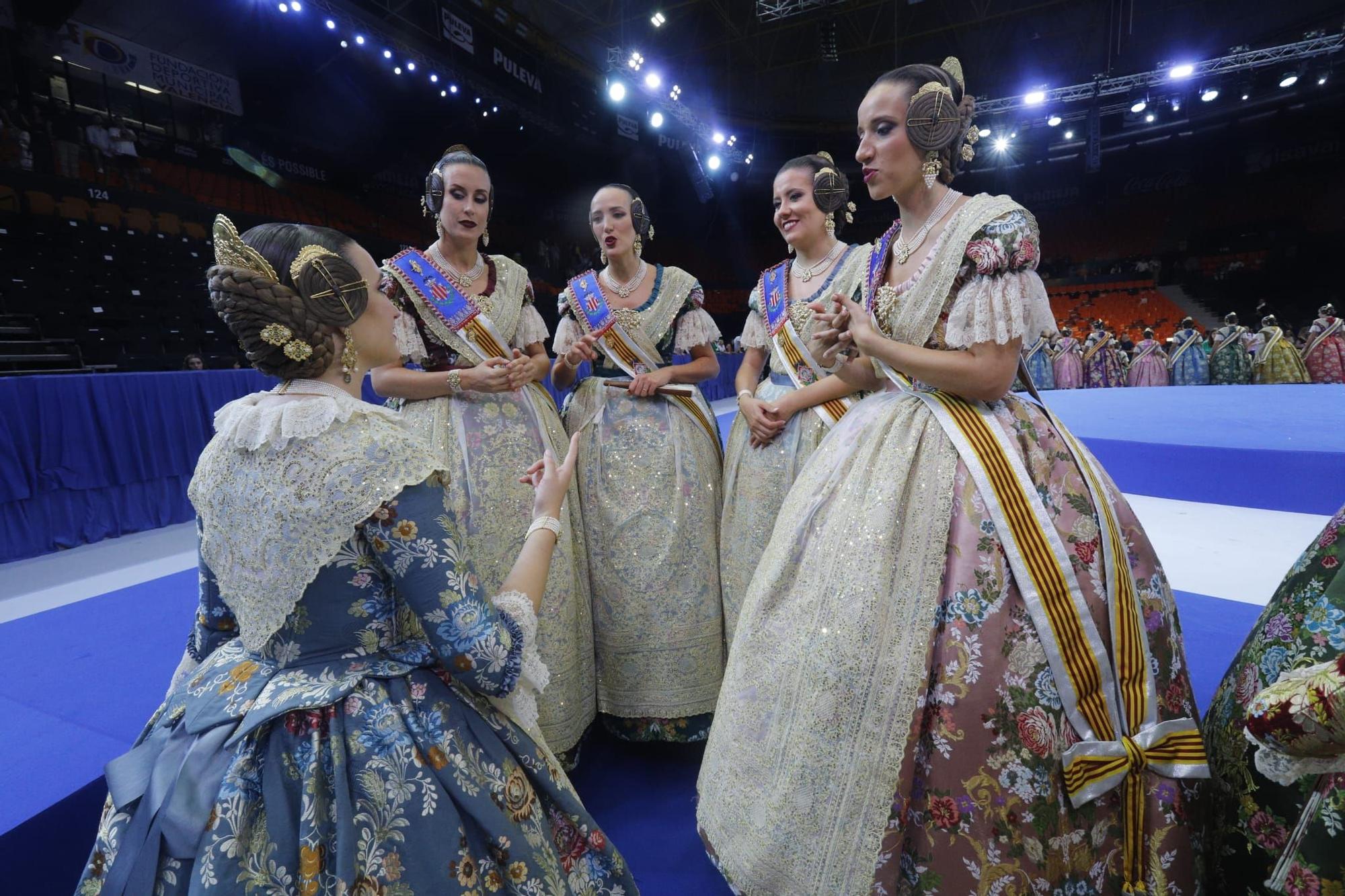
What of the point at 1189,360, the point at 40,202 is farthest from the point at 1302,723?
the point at 1189,360

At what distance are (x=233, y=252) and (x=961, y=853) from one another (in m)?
1.27

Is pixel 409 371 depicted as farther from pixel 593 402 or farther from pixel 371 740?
pixel 371 740

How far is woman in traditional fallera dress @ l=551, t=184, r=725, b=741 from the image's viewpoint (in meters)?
1.83

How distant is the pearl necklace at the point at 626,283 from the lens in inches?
78.7

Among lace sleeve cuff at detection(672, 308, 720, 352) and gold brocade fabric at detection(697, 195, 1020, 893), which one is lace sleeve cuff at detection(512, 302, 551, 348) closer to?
lace sleeve cuff at detection(672, 308, 720, 352)

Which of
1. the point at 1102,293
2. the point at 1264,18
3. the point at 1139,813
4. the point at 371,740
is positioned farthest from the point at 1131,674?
the point at 1102,293

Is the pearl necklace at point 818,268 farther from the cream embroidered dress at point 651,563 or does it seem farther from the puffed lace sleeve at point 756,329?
the cream embroidered dress at point 651,563

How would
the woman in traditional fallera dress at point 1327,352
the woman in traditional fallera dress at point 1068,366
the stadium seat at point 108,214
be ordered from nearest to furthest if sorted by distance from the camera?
the stadium seat at point 108,214 < the woman in traditional fallera dress at point 1327,352 < the woman in traditional fallera dress at point 1068,366

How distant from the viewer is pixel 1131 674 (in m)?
1.01

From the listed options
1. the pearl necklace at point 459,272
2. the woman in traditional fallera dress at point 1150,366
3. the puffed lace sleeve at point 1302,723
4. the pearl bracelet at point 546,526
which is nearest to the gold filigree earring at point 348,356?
the pearl bracelet at point 546,526

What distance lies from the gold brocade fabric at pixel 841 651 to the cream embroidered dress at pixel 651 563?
1.97ft

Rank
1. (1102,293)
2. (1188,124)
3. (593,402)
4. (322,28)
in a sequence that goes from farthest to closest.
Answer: (1102,293) → (1188,124) → (322,28) → (593,402)

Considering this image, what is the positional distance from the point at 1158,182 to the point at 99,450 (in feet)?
66.6

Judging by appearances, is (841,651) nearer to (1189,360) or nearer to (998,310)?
(998,310)
